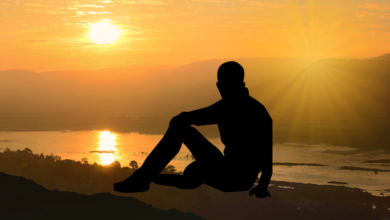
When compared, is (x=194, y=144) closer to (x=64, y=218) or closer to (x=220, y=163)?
(x=220, y=163)

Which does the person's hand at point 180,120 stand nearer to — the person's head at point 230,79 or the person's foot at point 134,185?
the person's head at point 230,79

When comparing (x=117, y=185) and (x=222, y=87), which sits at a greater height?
(x=222, y=87)

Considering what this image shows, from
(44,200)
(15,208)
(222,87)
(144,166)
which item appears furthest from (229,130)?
(44,200)

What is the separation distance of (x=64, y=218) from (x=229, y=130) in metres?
208

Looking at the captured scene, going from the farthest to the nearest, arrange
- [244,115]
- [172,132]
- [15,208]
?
[15,208]
[244,115]
[172,132]

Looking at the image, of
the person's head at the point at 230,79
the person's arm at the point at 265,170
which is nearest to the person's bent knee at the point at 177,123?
the person's head at the point at 230,79

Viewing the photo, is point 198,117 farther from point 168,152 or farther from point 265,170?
point 265,170

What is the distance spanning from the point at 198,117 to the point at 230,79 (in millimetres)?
793

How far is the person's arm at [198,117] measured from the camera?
5.23 metres

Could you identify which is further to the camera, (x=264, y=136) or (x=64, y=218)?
(x=64, y=218)

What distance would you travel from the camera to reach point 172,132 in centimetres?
539

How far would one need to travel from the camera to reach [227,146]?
6.04 metres

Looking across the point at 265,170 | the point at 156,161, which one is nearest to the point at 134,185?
the point at 156,161

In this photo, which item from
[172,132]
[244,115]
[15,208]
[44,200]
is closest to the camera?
[172,132]
